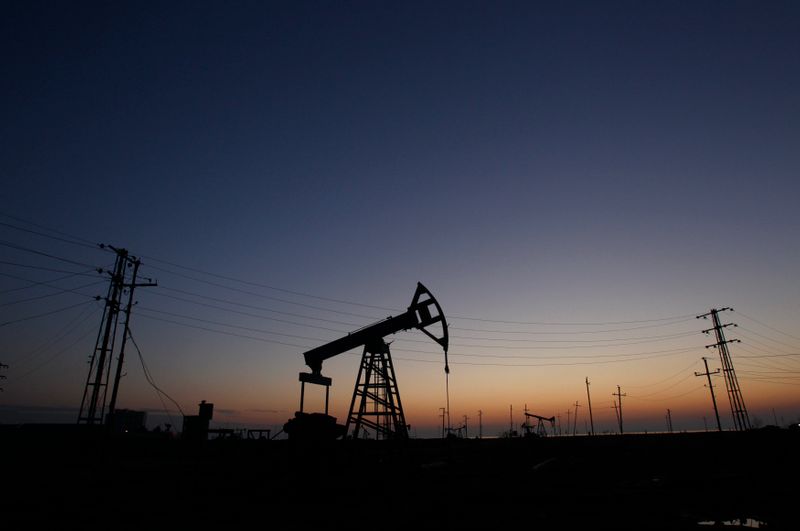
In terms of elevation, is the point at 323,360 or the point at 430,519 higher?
the point at 323,360

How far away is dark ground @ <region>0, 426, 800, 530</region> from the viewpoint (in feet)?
32.0

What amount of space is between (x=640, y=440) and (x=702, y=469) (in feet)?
43.4

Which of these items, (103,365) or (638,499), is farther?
(103,365)

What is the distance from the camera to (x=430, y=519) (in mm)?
10047

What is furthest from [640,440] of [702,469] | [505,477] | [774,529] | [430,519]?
[430,519]

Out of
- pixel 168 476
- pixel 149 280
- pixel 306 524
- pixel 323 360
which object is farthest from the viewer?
pixel 149 280

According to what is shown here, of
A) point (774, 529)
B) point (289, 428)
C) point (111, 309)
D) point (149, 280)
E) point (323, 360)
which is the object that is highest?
point (149, 280)

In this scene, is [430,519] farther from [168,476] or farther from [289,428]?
[168,476]

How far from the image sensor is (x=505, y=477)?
51.6 ft

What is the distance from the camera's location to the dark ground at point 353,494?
9742 millimetres

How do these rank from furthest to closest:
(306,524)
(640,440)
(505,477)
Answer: (640,440), (505,477), (306,524)

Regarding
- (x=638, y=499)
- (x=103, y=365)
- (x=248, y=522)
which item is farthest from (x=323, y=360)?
(x=103, y=365)

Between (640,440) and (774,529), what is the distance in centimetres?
2786

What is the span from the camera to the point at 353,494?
42.0 feet
